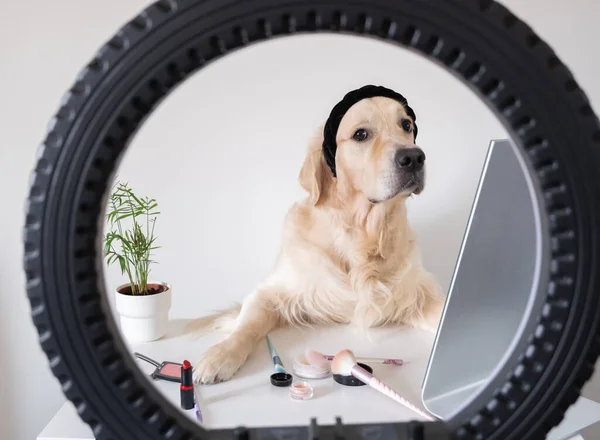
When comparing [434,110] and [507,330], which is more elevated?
[434,110]

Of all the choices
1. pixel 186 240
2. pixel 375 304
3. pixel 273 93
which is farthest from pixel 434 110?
pixel 186 240

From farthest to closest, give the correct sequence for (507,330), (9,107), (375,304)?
(9,107) → (375,304) → (507,330)

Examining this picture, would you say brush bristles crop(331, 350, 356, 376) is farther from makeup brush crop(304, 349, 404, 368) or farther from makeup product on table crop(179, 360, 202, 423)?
makeup product on table crop(179, 360, 202, 423)

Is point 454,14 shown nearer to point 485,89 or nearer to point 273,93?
point 485,89

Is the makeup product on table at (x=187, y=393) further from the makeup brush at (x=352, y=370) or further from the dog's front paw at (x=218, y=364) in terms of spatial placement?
the makeup brush at (x=352, y=370)

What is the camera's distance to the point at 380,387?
2.22 feet

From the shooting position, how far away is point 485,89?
0.20 meters

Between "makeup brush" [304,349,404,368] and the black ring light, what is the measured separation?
60cm

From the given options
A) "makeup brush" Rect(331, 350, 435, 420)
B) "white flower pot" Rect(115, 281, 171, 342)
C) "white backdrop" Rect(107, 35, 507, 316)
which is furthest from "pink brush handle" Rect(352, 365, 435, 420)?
"white backdrop" Rect(107, 35, 507, 316)

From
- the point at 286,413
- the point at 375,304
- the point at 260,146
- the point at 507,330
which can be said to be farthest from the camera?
the point at 260,146

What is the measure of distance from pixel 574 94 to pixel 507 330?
0.92ft

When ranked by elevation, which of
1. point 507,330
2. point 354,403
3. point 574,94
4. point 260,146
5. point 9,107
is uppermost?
point 9,107

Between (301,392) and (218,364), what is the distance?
0.15 meters

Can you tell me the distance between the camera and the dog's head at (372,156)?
104 centimetres
